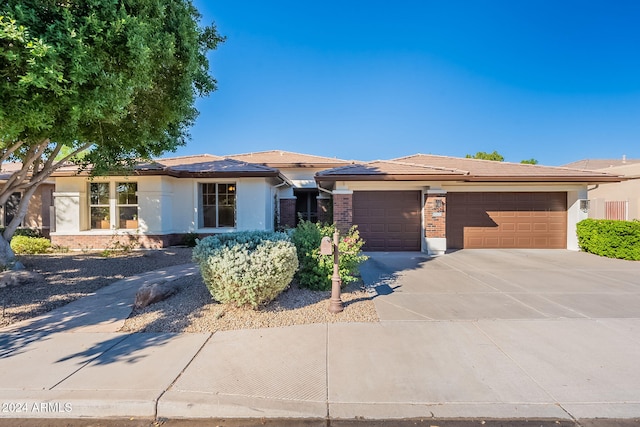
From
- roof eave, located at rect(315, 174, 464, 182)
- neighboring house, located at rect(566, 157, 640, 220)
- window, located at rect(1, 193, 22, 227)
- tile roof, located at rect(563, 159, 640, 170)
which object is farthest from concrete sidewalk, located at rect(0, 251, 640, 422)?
tile roof, located at rect(563, 159, 640, 170)

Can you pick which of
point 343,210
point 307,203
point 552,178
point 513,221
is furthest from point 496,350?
point 307,203

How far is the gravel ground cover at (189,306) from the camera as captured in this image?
4.90 meters

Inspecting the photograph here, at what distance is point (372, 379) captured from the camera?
338cm

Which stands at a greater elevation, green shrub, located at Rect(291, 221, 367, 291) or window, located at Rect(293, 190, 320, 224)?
window, located at Rect(293, 190, 320, 224)

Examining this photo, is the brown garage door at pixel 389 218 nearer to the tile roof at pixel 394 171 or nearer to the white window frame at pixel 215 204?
the tile roof at pixel 394 171

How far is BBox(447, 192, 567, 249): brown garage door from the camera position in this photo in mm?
12461

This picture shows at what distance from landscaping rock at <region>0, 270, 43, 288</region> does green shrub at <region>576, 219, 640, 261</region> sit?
649 inches

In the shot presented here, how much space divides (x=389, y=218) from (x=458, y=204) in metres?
2.98

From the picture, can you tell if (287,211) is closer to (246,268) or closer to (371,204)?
(371,204)

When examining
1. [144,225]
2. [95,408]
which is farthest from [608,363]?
[144,225]

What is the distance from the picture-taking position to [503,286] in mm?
6973

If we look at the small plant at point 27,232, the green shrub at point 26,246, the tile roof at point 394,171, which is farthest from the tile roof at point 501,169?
the small plant at point 27,232

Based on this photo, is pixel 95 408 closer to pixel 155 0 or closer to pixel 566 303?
Answer: pixel 155 0

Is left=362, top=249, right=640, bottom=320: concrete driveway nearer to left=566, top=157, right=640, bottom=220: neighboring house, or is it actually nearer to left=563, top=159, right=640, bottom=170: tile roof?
left=566, top=157, right=640, bottom=220: neighboring house
